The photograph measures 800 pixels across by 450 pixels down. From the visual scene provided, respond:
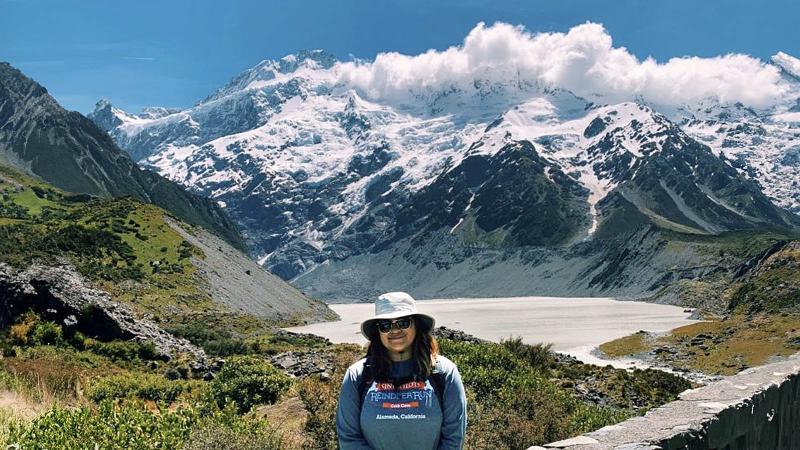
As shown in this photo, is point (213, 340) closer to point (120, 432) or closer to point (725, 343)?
point (120, 432)

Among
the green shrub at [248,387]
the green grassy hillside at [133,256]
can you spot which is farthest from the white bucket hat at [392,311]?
the green grassy hillside at [133,256]

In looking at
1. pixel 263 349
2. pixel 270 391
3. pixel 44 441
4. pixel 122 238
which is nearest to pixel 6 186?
pixel 122 238

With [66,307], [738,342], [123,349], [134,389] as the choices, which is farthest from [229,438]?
[738,342]

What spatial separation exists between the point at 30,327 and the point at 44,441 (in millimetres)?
29322

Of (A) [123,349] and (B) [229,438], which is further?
(A) [123,349]

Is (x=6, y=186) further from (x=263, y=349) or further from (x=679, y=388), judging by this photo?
(x=679, y=388)

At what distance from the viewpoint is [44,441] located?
10.2m

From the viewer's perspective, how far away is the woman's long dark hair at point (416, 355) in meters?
6.25

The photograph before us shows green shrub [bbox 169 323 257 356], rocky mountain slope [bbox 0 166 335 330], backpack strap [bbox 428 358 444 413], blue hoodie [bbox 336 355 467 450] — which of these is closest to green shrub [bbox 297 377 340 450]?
blue hoodie [bbox 336 355 467 450]

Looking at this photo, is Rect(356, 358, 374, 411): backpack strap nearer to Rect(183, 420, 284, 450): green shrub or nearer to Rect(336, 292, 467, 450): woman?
Rect(336, 292, 467, 450): woman

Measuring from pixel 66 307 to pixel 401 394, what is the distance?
38.6 metres

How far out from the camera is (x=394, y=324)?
6.41 metres

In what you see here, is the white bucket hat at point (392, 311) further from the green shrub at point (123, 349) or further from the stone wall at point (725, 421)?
the green shrub at point (123, 349)

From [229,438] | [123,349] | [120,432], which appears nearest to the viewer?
[229,438]
